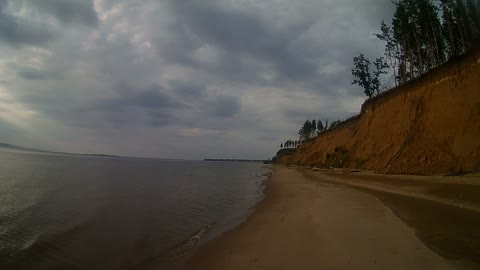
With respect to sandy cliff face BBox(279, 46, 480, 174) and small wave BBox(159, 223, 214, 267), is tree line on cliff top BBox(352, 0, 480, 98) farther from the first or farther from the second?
small wave BBox(159, 223, 214, 267)

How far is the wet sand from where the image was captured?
5.98 metres

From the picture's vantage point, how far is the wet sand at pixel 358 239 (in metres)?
5.98

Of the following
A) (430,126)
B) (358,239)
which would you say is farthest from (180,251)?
(430,126)

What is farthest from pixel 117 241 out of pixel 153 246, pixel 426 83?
pixel 426 83

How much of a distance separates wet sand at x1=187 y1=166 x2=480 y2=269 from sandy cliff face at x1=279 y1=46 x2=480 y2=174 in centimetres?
900

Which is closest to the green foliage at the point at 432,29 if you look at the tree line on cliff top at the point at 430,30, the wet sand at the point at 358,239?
the tree line on cliff top at the point at 430,30

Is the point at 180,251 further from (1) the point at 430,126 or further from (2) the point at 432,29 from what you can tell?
(2) the point at 432,29

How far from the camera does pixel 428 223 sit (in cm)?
861

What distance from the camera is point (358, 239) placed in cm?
752

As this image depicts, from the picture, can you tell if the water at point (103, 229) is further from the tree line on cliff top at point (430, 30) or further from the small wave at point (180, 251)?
the tree line on cliff top at point (430, 30)

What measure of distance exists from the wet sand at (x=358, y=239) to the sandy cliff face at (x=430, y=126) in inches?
354

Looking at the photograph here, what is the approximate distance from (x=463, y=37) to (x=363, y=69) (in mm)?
17339

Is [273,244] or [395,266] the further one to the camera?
[273,244]

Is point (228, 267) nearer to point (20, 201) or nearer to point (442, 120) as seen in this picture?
point (20, 201)
